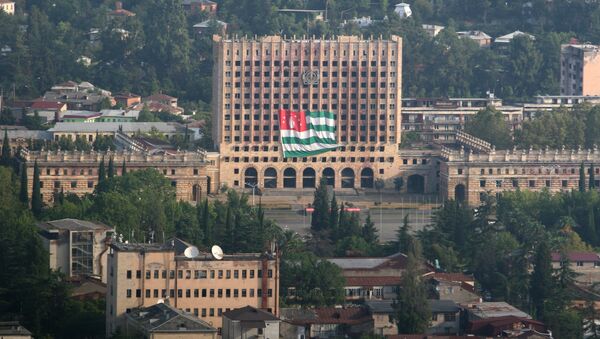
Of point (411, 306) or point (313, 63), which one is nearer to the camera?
point (411, 306)

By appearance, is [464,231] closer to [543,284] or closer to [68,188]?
[543,284]

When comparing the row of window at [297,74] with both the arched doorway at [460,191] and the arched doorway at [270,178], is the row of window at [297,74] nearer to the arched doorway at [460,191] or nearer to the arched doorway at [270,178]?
A: the arched doorway at [270,178]

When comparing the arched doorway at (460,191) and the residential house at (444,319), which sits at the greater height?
the arched doorway at (460,191)

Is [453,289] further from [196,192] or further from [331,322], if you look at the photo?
[196,192]

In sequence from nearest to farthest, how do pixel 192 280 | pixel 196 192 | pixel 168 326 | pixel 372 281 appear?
pixel 168 326, pixel 192 280, pixel 372 281, pixel 196 192

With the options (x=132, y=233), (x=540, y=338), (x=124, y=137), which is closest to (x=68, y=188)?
(x=124, y=137)

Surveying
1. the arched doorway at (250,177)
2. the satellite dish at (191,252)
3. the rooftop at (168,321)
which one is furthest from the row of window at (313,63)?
the rooftop at (168,321)

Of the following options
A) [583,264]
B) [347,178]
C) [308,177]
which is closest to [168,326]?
[583,264]
